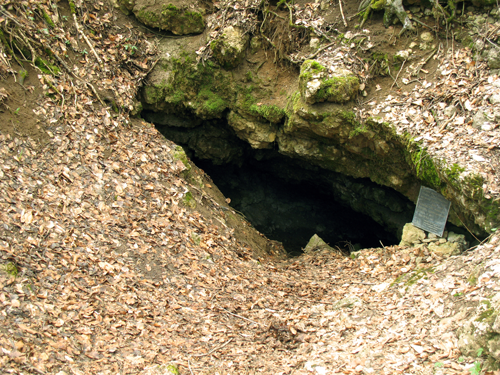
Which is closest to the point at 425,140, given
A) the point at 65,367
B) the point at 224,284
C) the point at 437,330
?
the point at 437,330

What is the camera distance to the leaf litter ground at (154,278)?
350cm

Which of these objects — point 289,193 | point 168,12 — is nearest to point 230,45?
point 168,12

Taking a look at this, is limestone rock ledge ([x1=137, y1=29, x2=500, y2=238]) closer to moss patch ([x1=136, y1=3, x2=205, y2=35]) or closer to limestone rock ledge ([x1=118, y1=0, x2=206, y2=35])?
moss patch ([x1=136, y1=3, x2=205, y2=35])

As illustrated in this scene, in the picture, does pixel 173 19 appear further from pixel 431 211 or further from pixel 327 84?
pixel 431 211

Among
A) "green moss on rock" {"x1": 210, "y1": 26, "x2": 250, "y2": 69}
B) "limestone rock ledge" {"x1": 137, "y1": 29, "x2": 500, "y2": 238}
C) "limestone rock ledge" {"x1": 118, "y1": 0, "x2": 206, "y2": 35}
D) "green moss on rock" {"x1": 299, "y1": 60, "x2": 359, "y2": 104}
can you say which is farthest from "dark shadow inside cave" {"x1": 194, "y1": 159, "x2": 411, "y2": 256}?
"green moss on rock" {"x1": 299, "y1": 60, "x2": 359, "y2": 104}

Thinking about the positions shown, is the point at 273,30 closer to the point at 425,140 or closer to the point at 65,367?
the point at 425,140

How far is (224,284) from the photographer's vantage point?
5.11 meters

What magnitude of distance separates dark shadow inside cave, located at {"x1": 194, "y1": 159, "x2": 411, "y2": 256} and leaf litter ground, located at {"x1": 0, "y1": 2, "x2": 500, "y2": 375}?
3.57 m

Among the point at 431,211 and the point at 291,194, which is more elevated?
the point at 291,194

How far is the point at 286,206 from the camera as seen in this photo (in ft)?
35.8

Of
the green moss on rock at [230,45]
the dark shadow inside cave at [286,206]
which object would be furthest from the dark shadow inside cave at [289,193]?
the green moss on rock at [230,45]

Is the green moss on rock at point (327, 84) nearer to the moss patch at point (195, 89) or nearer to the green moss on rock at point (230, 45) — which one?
the green moss on rock at point (230, 45)

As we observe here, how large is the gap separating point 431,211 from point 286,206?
18.8ft

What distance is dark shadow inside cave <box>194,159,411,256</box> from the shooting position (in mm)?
10109
